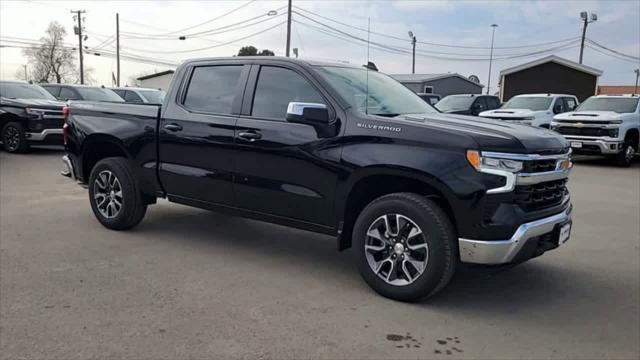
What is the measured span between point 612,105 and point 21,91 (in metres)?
15.8

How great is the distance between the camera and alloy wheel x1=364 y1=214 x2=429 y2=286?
14.0 ft

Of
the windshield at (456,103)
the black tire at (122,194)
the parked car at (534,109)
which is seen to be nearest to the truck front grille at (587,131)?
the parked car at (534,109)

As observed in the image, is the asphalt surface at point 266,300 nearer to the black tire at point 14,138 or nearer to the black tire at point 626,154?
the black tire at point 14,138

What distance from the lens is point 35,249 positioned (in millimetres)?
5566

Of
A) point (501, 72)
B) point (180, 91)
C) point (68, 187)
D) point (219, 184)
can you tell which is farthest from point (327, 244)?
point (501, 72)

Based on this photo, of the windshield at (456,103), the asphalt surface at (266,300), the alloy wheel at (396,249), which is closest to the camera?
the asphalt surface at (266,300)

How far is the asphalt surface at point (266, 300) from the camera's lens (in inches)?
142

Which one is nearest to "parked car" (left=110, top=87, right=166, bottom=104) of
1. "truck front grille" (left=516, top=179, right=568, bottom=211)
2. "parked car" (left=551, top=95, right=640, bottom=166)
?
"parked car" (left=551, top=95, right=640, bottom=166)

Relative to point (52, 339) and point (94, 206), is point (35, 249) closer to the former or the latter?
point (94, 206)

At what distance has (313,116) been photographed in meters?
4.54

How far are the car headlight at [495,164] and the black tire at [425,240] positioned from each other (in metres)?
0.46

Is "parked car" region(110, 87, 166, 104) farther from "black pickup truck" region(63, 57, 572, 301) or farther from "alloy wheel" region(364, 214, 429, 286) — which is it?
"alloy wheel" region(364, 214, 429, 286)

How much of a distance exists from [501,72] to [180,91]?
119 feet

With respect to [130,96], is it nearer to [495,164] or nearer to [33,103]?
[33,103]
